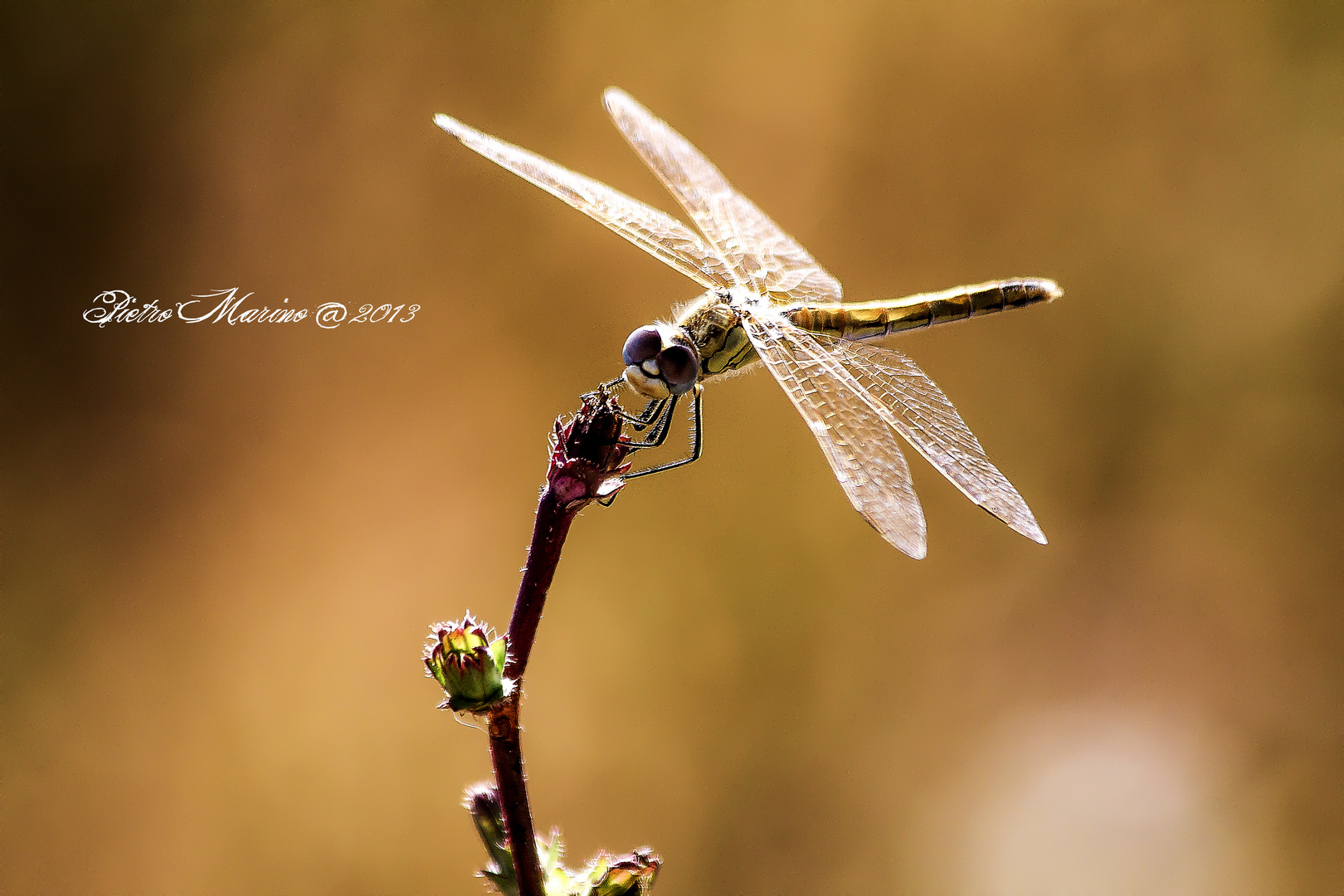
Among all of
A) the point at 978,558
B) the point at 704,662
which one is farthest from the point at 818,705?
the point at 978,558

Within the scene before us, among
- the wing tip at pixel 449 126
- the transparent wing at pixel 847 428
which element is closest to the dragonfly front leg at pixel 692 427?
the transparent wing at pixel 847 428

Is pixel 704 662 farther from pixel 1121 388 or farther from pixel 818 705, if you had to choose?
pixel 1121 388

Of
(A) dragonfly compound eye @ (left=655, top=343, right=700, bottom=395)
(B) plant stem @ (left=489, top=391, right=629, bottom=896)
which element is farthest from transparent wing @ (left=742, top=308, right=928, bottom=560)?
(B) plant stem @ (left=489, top=391, right=629, bottom=896)

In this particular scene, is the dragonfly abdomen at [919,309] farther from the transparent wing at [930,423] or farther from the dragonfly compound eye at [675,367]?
the dragonfly compound eye at [675,367]

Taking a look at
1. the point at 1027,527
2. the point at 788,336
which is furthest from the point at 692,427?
the point at 1027,527

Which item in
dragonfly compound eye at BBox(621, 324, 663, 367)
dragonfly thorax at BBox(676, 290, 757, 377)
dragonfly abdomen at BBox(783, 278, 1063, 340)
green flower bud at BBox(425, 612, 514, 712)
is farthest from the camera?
dragonfly abdomen at BBox(783, 278, 1063, 340)

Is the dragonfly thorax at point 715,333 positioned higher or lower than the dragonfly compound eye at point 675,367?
higher

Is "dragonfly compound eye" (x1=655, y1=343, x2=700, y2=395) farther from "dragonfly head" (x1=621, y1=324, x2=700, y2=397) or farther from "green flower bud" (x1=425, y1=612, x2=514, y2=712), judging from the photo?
"green flower bud" (x1=425, y1=612, x2=514, y2=712)
